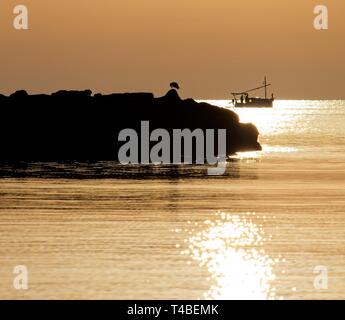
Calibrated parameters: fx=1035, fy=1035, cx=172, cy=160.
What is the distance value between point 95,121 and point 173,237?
102 m

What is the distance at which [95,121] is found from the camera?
148750mm

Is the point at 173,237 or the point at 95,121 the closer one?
the point at 173,237

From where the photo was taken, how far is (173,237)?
47.9 metres

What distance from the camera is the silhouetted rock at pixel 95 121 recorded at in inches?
5787

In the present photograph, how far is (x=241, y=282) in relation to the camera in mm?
35000

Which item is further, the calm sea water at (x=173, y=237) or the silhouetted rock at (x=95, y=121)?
the silhouetted rock at (x=95, y=121)

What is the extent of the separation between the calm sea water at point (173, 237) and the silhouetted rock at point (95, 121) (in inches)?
2193

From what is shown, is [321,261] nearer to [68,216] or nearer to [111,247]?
[111,247]

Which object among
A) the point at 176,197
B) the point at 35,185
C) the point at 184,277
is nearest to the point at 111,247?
the point at 184,277

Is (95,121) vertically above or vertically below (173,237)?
above

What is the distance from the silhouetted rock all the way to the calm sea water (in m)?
55.7

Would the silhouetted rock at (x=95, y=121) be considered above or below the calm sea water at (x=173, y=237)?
above

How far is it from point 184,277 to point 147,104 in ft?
380

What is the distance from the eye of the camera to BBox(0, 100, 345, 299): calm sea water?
112 ft
